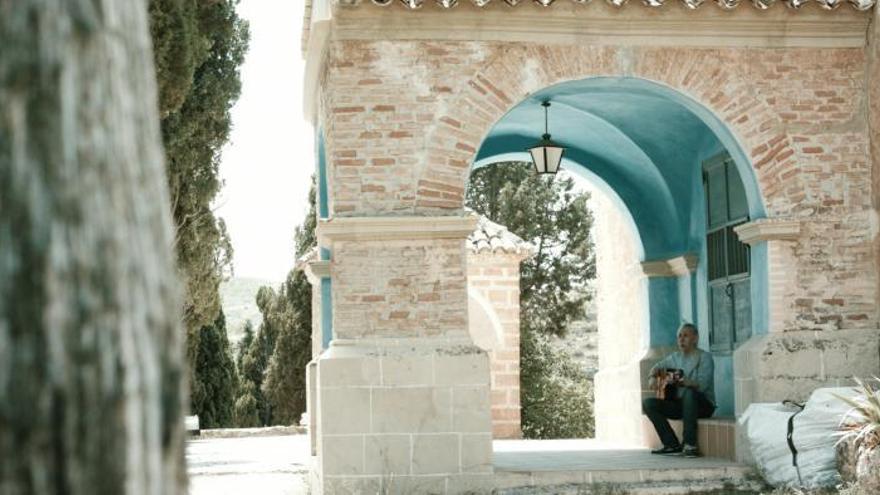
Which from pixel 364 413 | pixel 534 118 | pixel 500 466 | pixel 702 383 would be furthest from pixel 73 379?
pixel 534 118

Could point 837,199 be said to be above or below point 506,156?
below

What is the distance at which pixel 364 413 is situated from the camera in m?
9.63

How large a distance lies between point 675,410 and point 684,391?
0.38 m

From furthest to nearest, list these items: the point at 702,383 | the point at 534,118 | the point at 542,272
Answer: the point at 542,272, the point at 534,118, the point at 702,383

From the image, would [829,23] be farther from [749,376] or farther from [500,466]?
[500,466]

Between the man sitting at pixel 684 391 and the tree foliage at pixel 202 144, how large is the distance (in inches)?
219

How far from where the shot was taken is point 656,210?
45.2 ft

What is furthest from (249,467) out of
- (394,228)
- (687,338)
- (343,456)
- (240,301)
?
(240,301)

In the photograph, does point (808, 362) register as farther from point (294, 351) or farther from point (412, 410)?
point (294, 351)

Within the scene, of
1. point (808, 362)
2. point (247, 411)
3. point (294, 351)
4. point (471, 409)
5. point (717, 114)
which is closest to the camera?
point (471, 409)

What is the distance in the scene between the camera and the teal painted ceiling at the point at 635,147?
486 inches

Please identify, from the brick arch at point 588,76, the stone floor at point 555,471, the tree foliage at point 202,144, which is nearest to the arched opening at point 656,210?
the brick arch at point 588,76

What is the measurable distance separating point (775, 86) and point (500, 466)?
3711 mm

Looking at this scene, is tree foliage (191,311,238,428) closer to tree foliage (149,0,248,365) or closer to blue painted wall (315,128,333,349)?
tree foliage (149,0,248,365)
